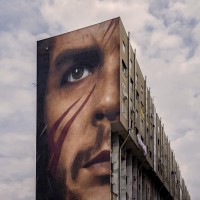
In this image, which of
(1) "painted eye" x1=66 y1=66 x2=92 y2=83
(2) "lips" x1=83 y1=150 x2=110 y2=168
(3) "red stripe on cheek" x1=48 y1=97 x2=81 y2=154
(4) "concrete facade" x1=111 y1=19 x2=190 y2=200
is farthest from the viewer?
(3) "red stripe on cheek" x1=48 y1=97 x2=81 y2=154

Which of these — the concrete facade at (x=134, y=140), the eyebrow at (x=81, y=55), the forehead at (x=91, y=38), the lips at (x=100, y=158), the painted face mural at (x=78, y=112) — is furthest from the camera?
the eyebrow at (x=81, y=55)

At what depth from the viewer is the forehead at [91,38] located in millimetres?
49156

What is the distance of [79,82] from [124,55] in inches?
251

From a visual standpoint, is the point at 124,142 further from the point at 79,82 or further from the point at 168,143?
the point at 168,143

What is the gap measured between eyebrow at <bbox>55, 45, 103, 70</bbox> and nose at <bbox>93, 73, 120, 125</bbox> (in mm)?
2899

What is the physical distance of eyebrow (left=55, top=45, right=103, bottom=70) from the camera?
4978cm

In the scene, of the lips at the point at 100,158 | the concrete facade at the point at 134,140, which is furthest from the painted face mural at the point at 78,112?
the concrete facade at the point at 134,140

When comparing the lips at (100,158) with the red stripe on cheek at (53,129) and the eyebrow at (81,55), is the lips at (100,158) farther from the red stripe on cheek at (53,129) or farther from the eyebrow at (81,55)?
the eyebrow at (81,55)

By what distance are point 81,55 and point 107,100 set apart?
7.33m

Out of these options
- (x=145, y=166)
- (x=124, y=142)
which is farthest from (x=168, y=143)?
(x=124, y=142)

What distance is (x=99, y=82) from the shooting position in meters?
48.7

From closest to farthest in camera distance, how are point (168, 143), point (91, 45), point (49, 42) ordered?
point (91, 45), point (49, 42), point (168, 143)

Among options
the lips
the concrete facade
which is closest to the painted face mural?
the lips

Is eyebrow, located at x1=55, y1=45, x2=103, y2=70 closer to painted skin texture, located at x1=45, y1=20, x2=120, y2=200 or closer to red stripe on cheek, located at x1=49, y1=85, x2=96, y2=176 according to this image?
painted skin texture, located at x1=45, y1=20, x2=120, y2=200
